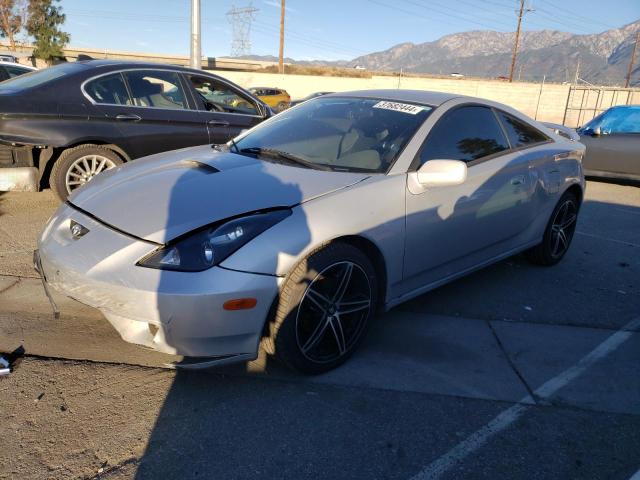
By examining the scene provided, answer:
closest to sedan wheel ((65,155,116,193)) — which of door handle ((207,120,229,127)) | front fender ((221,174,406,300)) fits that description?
door handle ((207,120,229,127))

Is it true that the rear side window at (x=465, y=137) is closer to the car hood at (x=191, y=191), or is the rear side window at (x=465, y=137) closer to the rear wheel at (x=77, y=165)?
the car hood at (x=191, y=191)

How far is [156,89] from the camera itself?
570 cm

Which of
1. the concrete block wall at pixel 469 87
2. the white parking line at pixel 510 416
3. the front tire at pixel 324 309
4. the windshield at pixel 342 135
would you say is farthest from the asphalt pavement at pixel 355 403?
the concrete block wall at pixel 469 87

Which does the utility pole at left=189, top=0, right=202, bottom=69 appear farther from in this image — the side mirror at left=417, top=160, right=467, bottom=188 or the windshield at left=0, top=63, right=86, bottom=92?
the side mirror at left=417, top=160, right=467, bottom=188

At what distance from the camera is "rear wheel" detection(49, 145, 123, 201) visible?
5.04 metres

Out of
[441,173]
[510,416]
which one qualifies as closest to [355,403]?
[510,416]

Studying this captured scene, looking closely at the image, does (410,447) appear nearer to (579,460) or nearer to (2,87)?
(579,460)

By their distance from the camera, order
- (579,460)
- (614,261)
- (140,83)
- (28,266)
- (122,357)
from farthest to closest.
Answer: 1. (140,83)
2. (614,261)
3. (28,266)
4. (122,357)
5. (579,460)

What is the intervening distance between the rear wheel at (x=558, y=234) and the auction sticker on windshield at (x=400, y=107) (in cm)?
184

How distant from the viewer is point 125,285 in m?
2.27

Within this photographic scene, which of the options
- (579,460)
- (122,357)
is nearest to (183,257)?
(122,357)

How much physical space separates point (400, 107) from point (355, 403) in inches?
80.6

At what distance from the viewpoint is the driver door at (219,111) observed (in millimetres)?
5945

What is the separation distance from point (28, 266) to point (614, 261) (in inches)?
213
